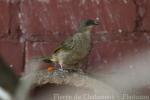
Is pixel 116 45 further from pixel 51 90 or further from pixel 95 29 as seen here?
pixel 51 90

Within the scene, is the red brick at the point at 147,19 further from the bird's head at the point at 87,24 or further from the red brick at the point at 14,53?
the red brick at the point at 14,53

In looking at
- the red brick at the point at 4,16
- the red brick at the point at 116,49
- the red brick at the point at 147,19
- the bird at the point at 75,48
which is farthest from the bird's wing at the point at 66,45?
the red brick at the point at 147,19

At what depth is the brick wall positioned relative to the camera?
2.26m

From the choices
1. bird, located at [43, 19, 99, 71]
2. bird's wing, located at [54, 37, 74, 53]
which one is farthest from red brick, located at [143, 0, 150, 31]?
bird's wing, located at [54, 37, 74, 53]

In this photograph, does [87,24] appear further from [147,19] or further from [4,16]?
[4,16]

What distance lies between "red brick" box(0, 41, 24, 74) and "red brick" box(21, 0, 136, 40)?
98 mm

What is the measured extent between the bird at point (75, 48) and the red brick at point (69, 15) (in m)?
0.06

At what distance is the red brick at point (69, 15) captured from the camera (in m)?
2.28

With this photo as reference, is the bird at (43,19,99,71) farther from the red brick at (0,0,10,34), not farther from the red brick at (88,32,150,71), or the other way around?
the red brick at (0,0,10,34)

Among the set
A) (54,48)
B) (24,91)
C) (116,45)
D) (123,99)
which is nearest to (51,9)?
(54,48)

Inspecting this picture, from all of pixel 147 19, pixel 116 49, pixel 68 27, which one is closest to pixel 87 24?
pixel 68 27

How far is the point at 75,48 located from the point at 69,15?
195 millimetres

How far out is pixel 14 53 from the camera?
7.53 feet

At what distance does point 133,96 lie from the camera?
2.07 meters
